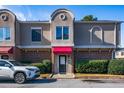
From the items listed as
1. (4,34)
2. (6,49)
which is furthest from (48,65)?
(4,34)

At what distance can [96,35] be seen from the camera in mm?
31578

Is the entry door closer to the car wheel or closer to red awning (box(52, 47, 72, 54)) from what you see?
red awning (box(52, 47, 72, 54))

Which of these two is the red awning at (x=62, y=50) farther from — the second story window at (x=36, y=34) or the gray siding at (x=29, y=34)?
the second story window at (x=36, y=34)

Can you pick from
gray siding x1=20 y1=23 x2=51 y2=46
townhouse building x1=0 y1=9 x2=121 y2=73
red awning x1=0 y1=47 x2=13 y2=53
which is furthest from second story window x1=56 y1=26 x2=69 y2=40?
red awning x1=0 y1=47 x2=13 y2=53

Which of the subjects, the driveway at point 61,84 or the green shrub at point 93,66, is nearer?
the driveway at point 61,84

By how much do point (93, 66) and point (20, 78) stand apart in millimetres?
10613

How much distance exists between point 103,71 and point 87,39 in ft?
14.5

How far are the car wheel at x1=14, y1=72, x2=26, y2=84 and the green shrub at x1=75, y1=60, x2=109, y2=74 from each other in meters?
10.1

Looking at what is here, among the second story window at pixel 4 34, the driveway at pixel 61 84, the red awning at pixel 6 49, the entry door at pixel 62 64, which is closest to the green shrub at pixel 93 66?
the entry door at pixel 62 64

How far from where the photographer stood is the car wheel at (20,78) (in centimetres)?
2025

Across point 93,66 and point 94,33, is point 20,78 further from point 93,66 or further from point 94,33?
point 94,33

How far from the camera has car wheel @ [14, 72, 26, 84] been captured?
66.4 ft

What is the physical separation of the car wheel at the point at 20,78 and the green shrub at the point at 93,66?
10.1 m
